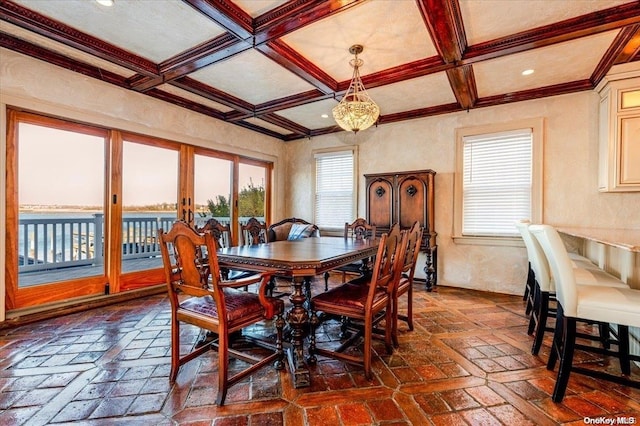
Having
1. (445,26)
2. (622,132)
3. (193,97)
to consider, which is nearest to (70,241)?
(193,97)

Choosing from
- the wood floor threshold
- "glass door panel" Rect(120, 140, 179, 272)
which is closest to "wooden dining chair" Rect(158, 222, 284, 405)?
the wood floor threshold

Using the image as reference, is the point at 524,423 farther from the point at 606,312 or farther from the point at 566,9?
the point at 566,9

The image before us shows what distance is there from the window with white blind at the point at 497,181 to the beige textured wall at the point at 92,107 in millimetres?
3611

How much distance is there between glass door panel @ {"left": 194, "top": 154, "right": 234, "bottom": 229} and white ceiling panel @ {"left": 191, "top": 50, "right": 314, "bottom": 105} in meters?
1.28

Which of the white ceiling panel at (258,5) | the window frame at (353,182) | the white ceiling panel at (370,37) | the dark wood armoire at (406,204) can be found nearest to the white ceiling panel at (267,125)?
the window frame at (353,182)

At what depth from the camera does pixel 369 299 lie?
1911 millimetres

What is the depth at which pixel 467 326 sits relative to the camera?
284 cm

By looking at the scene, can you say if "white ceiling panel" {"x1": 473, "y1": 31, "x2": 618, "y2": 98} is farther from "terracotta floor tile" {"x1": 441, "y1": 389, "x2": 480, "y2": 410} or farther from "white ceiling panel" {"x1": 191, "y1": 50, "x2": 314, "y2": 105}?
"terracotta floor tile" {"x1": 441, "y1": 389, "x2": 480, "y2": 410}

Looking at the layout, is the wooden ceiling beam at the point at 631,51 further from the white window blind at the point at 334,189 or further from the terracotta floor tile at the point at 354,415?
the terracotta floor tile at the point at 354,415

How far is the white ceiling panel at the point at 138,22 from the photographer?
2236 mm

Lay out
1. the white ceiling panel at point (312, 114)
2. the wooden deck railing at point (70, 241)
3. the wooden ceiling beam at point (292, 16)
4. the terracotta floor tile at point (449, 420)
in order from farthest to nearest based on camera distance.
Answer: the white ceiling panel at point (312, 114)
the wooden deck railing at point (70, 241)
the wooden ceiling beam at point (292, 16)
the terracotta floor tile at point (449, 420)

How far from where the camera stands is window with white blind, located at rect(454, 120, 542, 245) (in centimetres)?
385

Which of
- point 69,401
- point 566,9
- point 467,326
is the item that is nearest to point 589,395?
point 467,326

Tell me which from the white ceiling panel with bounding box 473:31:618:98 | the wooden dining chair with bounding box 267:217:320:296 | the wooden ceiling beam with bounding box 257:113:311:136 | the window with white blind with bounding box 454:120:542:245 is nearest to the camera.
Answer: the white ceiling panel with bounding box 473:31:618:98
